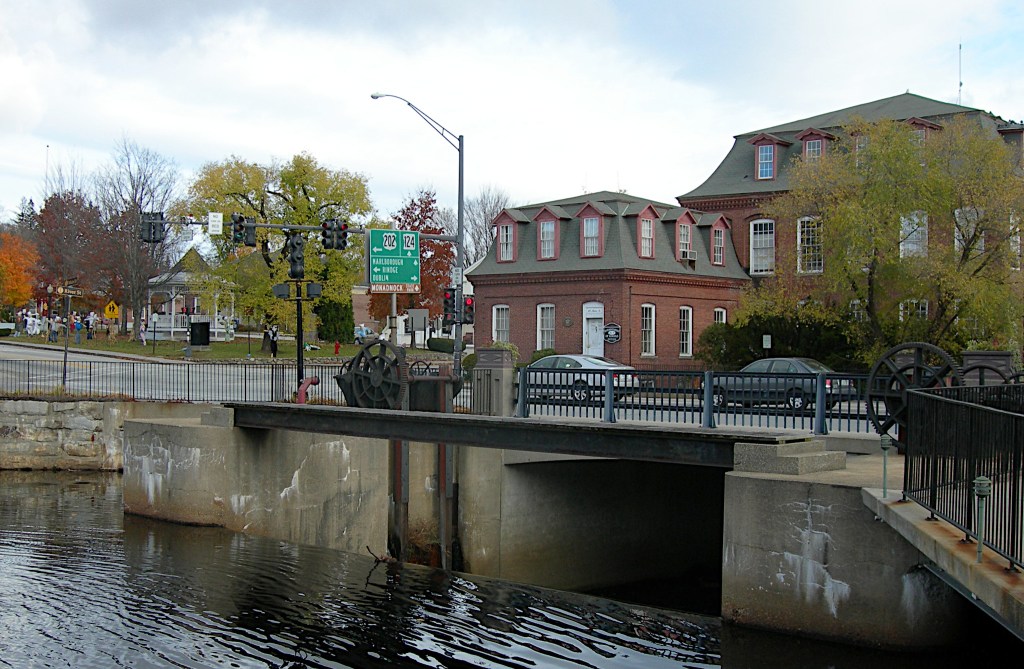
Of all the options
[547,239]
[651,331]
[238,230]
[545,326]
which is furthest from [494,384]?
[547,239]

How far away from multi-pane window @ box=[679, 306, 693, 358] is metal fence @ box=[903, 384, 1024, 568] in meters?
33.9

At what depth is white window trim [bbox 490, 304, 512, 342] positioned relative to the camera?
4803 centimetres

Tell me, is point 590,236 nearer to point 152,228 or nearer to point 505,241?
point 505,241

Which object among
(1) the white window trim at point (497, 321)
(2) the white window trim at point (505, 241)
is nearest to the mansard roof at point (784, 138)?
(2) the white window trim at point (505, 241)

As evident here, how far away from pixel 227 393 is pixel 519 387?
12132 mm

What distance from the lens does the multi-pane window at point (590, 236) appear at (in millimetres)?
45281

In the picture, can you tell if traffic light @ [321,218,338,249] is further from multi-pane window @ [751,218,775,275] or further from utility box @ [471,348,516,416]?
multi-pane window @ [751,218,775,275]

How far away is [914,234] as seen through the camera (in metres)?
35.6

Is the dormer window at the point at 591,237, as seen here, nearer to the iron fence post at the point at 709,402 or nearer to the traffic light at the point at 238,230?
the traffic light at the point at 238,230

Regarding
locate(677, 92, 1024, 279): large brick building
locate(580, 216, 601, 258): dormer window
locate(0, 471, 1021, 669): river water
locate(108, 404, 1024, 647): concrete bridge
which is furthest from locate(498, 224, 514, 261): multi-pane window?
locate(0, 471, 1021, 669): river water

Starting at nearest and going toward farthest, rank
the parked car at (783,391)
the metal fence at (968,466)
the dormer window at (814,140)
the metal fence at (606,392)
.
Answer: the metal fence at (968,466) → the parked car at (783,391) → the metal fence at (606,392) → the dormer window at (814,140)

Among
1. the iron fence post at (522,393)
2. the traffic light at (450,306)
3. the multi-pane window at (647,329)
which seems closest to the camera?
the iron fence post at (522,393)

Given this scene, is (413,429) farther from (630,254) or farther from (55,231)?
(55,231)

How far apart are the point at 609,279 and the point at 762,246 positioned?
27.6 feet
